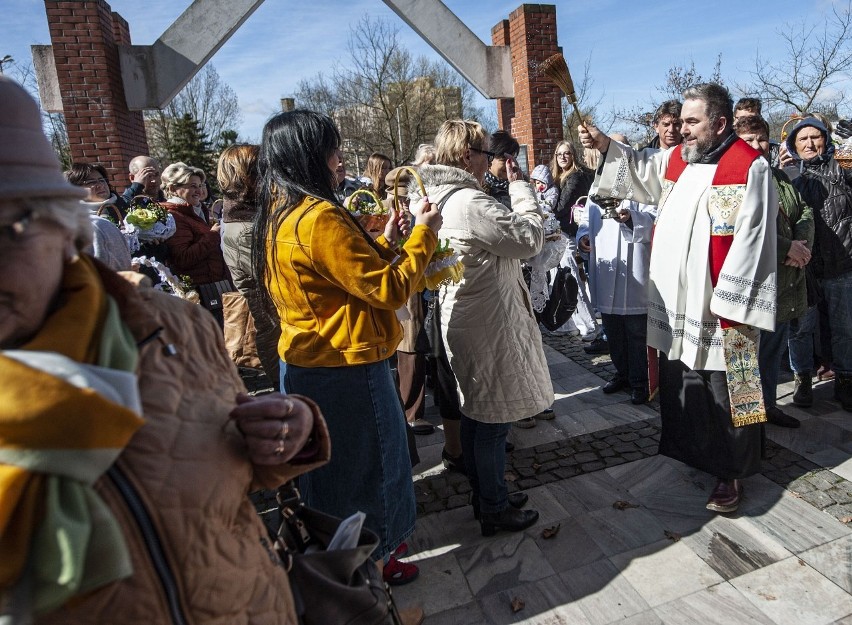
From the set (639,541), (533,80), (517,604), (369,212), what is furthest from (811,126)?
(533,80)

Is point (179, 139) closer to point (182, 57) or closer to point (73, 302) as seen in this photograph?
point (182, 57)

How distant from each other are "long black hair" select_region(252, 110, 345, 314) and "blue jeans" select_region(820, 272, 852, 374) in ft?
13.0

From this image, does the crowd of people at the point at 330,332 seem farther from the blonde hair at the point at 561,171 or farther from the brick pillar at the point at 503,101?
the brick pillar at the point at 503,101

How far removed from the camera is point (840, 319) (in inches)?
170

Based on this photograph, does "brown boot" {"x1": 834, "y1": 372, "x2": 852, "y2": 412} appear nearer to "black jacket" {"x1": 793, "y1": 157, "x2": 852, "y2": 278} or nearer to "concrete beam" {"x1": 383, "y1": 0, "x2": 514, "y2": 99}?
"black jacket" {"x1": 793, "y1": 157, "x2": 852, "y2": 278}

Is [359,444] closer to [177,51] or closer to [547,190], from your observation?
[547,190]

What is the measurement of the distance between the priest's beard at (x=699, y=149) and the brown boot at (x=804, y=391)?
2.20 m

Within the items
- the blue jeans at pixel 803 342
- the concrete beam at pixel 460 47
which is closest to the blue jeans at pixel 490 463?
the blue jeans at pixel 803 342

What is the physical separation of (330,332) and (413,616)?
49.7 inches

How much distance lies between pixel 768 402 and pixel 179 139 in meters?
31.9

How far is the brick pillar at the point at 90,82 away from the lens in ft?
24.5

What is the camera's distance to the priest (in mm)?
2898

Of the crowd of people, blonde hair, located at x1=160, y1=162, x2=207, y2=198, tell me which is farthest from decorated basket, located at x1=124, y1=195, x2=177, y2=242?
blonde hair, located at x1=160, y1=162, x2=207, y2=198

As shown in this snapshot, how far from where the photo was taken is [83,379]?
0.83 meters
